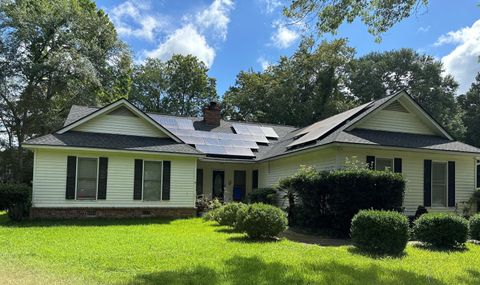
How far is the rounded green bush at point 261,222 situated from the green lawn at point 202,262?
339mm

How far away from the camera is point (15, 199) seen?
15.6 metres

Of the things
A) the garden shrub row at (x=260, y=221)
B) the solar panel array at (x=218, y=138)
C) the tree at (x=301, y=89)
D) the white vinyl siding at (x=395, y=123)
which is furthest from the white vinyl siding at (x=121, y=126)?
the tree at (x=301, y=89)

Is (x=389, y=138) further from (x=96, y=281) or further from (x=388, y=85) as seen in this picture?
(x=388, y=85)

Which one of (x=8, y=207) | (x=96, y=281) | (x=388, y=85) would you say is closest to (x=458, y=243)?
(x=96, y=281)

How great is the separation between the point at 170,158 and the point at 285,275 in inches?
464

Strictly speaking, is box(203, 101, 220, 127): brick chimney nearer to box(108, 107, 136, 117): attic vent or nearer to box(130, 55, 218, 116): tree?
box(108, 107, 136, 117): attic vent

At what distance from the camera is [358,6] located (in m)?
11.2

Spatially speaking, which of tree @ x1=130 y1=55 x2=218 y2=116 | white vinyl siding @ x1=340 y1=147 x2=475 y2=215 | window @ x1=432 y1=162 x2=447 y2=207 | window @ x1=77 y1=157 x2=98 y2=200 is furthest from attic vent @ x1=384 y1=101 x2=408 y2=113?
tree @ x1=130 y1=55 x2=218 y2=116

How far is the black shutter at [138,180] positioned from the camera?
1753 centimetres

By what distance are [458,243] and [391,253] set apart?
247 cm

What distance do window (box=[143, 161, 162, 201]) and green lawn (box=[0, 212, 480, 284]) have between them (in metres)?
5.42

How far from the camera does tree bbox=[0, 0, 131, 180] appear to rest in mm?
29844

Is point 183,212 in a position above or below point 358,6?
below

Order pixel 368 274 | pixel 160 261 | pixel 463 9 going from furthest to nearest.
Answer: pixel 463 9, pixel 160 261, pixel 368 274
